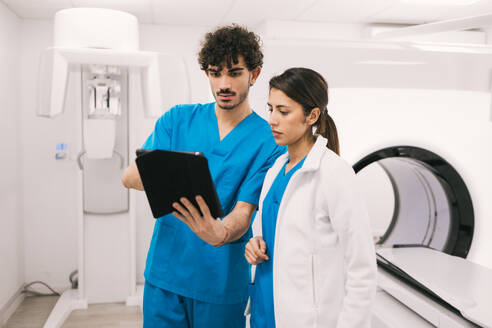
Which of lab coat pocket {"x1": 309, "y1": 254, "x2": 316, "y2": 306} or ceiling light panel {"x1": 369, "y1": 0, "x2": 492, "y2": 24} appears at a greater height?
ceiling light panel {"x1": 369, "y1": 0, "x2": 492, "y2": 24}

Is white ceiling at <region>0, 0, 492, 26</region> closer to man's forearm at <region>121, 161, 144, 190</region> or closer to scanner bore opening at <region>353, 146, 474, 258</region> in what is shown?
scanner bore opening at <region>353, 146, 474, 258</region>

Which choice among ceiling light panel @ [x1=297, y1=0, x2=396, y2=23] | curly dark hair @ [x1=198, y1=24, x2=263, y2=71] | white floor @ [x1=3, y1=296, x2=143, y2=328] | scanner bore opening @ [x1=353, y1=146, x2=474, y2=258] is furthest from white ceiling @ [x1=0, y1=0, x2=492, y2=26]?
white floor @ [x1=3, y1=296, x2=143, y2=328]

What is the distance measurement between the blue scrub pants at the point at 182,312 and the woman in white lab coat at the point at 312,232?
0.73 feet

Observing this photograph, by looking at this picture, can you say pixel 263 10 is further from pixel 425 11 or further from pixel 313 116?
pixel 313 116

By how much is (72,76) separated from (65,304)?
5.05ft

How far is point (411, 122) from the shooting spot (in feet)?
5.46

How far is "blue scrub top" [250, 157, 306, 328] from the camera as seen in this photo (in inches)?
41.0

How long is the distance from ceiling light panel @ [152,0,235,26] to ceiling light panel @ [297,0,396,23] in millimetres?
564

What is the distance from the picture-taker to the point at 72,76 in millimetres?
3027

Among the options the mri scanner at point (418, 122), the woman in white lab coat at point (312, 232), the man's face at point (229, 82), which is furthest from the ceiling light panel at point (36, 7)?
the woman in white lab coat at point (312, 232)

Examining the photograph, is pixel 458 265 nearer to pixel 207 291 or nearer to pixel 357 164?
pixel 357 164

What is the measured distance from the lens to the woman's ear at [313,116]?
996mm

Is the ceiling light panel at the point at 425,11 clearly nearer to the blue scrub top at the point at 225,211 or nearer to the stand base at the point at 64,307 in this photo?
the blue scrub top at the point at 225,211

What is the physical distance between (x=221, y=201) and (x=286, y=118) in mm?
369
